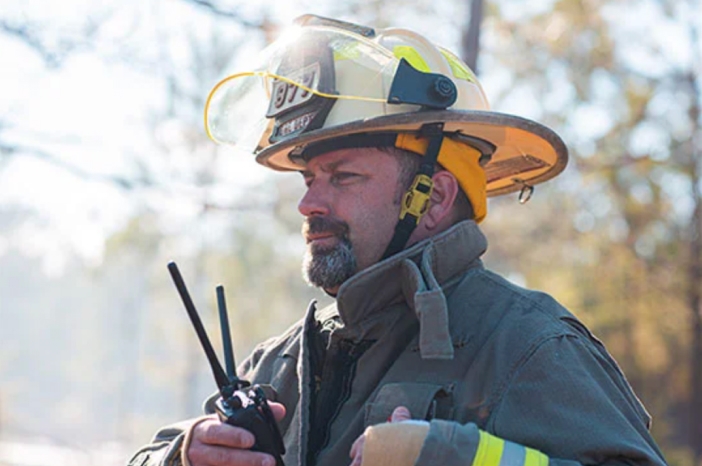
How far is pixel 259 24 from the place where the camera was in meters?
6.08

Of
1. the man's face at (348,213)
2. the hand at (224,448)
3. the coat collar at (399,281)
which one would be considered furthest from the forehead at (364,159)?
the hand at (224,448)

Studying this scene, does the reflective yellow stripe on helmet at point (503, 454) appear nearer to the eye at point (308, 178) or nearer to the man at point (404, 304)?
the man at point (404, 304)

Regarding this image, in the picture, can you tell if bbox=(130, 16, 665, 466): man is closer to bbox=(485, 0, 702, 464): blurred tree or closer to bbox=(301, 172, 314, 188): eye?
bbox=(301, 172, 314, 188): eye

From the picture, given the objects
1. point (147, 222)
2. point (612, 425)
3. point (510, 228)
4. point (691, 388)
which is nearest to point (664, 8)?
point (510, 228)

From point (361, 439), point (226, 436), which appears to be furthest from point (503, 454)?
point (226, 436)

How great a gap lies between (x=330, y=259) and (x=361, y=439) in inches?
30.1

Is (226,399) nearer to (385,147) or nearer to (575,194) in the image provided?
(385,147)

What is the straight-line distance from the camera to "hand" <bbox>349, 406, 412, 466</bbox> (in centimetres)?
201

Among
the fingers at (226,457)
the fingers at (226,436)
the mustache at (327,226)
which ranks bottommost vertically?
the fingers at (226,457)

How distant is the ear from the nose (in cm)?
34

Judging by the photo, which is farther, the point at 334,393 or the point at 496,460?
the point at 334,393

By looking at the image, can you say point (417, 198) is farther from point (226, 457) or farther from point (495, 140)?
point (226, 457)

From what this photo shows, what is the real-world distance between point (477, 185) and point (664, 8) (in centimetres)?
951

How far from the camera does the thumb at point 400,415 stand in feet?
6.86
